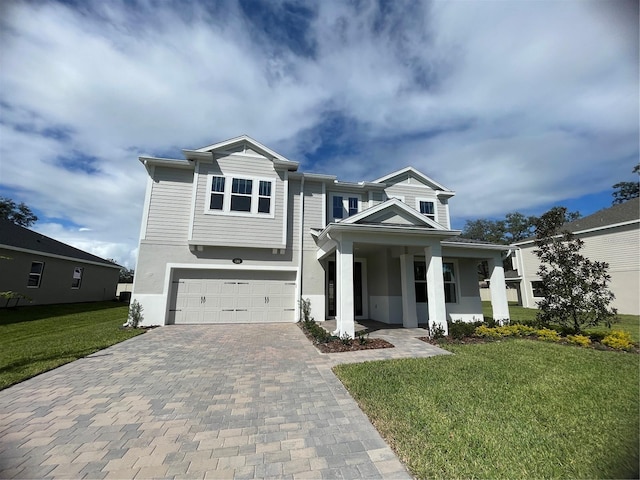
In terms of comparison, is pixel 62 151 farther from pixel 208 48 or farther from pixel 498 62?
pixel 498 62

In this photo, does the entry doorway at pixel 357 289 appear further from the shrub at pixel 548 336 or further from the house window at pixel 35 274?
the house window at pixel 35 274

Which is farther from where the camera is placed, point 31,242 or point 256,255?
point 31,242

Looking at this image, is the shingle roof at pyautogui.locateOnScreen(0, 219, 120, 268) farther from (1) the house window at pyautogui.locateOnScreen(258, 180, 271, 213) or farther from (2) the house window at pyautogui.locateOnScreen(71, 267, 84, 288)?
(1) the house window at pyautogui.locateOnScreen(258, 180, 271, 213)

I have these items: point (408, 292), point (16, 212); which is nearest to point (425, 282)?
point (408, 292)

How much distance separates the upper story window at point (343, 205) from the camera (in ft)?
43.7

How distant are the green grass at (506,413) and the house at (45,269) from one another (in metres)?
17.7

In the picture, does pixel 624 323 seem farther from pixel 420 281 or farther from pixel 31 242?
pixel 31 242

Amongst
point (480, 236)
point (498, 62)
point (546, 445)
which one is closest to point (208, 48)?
point (498, 62)

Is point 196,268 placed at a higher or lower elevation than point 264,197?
lower

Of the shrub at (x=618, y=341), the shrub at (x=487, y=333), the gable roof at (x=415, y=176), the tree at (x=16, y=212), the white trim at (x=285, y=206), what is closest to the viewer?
the shrub at (x=618, y=341)

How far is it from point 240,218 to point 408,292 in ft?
25.0

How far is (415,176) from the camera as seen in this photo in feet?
47.3

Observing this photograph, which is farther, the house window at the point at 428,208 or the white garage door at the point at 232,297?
the house window at the point at 428,208

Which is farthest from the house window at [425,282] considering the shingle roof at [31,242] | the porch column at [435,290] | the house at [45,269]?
the shingle roof at [31,242]
